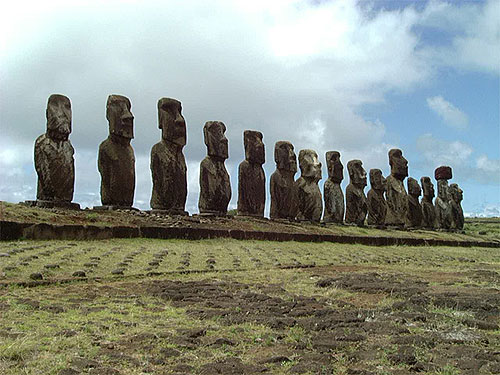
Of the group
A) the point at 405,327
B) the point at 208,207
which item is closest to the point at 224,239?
the point at 208,207

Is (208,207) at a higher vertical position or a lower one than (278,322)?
higher

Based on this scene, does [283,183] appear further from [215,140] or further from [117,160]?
[117,160]

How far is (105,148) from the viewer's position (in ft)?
53.9

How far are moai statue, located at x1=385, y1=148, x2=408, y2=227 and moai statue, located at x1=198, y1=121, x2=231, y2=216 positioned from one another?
12.9 meters

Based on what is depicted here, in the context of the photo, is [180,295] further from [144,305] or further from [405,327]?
[405,327]

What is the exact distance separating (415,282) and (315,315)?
2.92 m

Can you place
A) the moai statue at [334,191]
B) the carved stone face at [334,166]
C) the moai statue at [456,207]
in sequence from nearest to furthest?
the moai statue at [334,191]
the carved stone face at [334,166]
the moai statue at [456,207]

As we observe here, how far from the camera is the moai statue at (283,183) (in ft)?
75.6

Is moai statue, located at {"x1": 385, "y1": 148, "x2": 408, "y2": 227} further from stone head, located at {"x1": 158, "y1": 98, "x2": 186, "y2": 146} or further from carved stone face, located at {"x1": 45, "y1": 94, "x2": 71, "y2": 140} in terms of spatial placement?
carved stone face, located at {"x1": 45, "y1": 94, "x2": 71, "y2": 140}

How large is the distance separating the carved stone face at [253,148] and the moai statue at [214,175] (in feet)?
6.59

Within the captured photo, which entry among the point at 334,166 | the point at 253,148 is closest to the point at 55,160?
the point at 253,148

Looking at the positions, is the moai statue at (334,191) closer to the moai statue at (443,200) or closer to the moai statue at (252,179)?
the moai statue at (252,179)

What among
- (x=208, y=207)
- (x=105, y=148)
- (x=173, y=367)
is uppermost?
(x=105, y=148)

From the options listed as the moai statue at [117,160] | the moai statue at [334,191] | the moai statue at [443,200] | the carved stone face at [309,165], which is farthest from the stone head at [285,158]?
the moai statue at [443,200]
